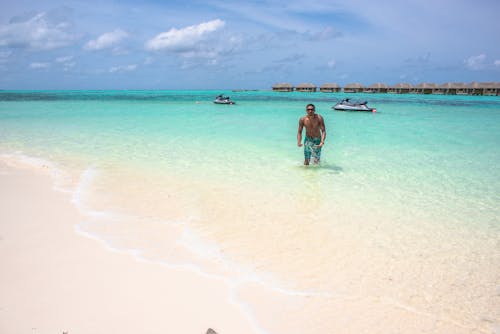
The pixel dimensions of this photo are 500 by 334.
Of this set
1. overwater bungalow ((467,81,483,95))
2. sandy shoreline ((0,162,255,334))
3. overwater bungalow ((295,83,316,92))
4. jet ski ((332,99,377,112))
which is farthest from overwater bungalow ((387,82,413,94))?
sandy shoreline ((0,162,255,334))

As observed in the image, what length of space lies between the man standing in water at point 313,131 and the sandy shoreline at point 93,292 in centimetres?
525

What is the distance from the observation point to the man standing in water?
7805 mm

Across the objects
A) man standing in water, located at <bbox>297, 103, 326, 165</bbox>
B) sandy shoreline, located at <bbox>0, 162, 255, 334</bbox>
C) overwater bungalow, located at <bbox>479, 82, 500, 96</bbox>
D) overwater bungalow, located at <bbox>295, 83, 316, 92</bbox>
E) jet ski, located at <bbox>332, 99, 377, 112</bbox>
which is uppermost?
overwater bungalow, located at <bbox>295, 83, 316, 92</bbox>

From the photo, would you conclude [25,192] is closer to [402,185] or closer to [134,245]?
[134,245]

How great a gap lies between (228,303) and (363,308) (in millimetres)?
1173

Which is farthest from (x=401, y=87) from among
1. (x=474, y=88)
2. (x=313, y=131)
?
(x=313, y=131)

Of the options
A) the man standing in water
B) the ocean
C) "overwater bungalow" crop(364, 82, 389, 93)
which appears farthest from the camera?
"overwater bungalow" crop(364, 82, 389, 93)

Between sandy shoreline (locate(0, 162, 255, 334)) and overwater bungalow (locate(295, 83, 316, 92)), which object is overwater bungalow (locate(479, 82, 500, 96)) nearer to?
overwater bungalow (locate(295, 83, 316, 92))

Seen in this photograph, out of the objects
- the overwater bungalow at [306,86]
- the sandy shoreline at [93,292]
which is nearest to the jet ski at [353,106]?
the sandy shoreline at [93,292]

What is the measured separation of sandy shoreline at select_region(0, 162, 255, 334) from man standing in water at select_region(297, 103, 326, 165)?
5.25m

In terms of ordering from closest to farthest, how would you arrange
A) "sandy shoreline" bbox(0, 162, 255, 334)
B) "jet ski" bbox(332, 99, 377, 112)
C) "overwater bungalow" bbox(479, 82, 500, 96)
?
"sandy shoreline" bbox(0, 162, 255, 334) < "jet ski" bbox(332, 99, 377, 112) < "overwater bungalow" bbox(479, 82, 500, 96)

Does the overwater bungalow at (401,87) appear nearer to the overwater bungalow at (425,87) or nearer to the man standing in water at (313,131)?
the overwater bungalow at (425,87)

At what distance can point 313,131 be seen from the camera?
311 inches

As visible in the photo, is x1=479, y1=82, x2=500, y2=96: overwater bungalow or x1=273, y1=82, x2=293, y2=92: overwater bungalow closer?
x1=479, y1=82, x2=500, y2=96: overwater bungalow
